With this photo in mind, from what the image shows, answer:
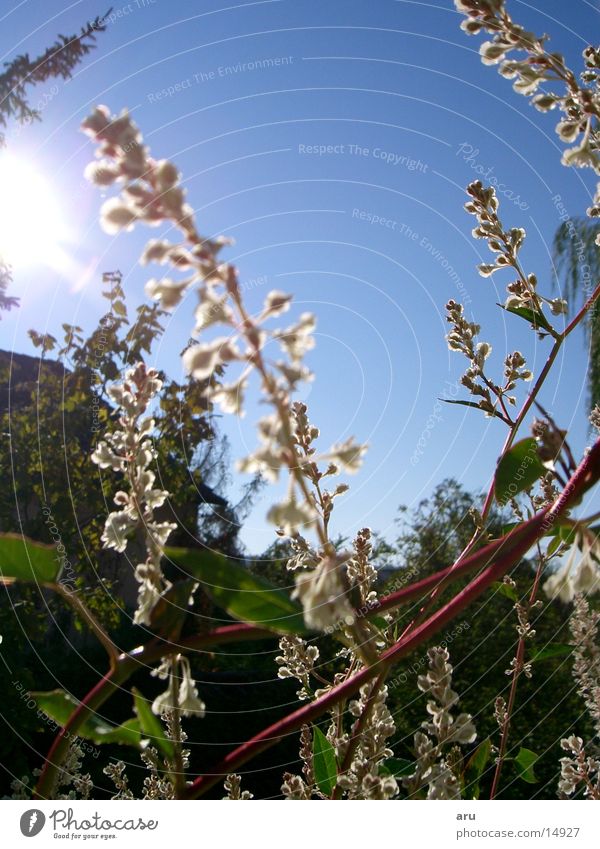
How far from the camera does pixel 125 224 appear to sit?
0.83 feet

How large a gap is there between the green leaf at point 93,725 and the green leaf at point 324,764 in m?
0.20

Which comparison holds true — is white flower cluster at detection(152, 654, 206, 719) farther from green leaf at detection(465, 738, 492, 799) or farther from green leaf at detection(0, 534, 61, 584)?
green leaf at detection(465, 738, 492, 799)

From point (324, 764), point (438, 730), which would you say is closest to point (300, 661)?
point (324, 764)

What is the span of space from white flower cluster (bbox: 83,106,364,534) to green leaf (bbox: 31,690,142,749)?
16 cm

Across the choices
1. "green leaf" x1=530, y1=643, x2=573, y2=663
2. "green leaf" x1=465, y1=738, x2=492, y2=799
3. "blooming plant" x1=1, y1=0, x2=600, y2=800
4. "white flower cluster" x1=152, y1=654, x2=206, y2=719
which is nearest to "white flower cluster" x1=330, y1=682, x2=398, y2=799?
"blooming plant" x1=1, y1=0, x2=600, y2=800

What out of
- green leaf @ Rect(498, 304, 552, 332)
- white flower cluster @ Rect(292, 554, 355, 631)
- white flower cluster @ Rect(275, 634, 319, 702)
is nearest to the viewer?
white flower cluster @ Rect(292, 554, 355, 631)

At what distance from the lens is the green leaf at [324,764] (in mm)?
478

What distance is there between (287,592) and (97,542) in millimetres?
1926

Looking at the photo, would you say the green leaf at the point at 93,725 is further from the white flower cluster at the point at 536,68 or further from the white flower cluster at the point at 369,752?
the white flower cluster at the point at 536,68

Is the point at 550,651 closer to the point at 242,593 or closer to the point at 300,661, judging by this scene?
the point at 300,661

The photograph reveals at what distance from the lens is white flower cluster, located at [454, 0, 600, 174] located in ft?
1.11
